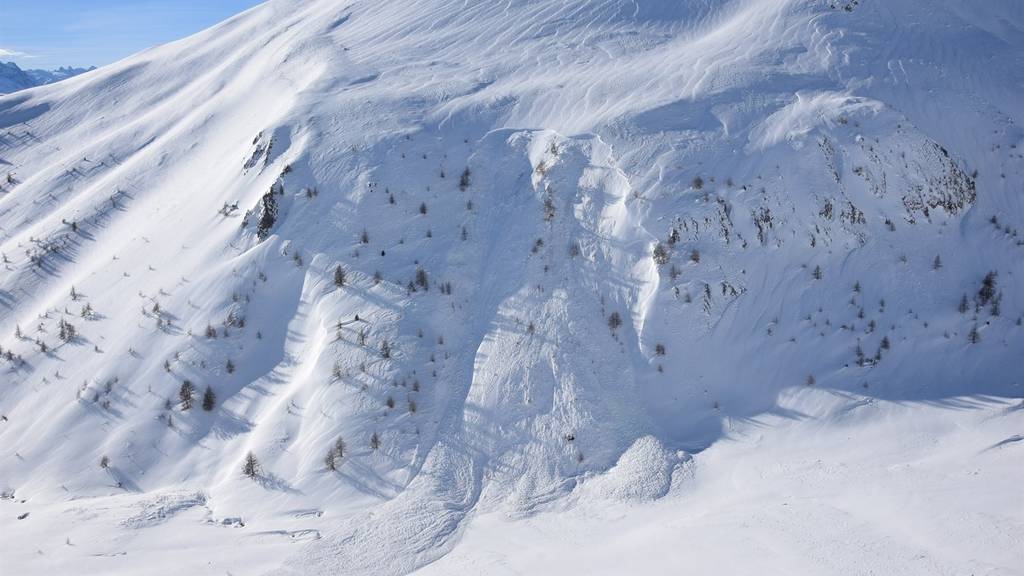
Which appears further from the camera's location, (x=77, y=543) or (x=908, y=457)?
(x=908, y=457)

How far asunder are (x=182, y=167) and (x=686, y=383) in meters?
14.5

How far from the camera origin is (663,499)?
10.8m

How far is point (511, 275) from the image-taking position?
14.2 m

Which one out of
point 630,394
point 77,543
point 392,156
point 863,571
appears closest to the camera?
point 863,571

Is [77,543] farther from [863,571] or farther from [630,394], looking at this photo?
[863,571]

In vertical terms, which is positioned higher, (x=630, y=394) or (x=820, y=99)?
(x=820, y=99)

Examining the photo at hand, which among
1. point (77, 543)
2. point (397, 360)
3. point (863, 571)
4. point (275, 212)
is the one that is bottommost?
point (863, 571)

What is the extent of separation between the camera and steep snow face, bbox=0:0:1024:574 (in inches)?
461

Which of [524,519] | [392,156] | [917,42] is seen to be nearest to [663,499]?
[524,519]

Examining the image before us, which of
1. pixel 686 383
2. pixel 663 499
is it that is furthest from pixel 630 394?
pixel 663 499

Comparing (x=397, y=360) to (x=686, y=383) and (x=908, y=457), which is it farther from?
(x=908, y=457)

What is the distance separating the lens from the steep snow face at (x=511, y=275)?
11719mm

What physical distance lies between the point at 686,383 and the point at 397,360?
5.11m

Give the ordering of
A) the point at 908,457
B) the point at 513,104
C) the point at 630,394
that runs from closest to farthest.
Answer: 1. the point at 908,457
2. the point at 630,394
3. the point at 513,104
